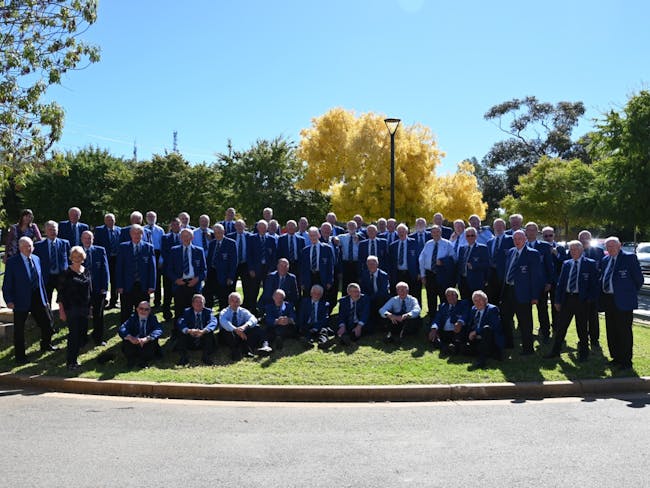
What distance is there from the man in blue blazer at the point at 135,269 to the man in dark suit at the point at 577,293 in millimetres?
7122

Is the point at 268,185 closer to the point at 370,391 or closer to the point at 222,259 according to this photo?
the point at 222,259

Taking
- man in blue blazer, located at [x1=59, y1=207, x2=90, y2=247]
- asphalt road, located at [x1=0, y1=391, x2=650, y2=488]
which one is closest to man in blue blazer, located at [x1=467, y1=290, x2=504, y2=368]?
asphalt road, located at [x1=0, y1=391, x2=650, y2=488]

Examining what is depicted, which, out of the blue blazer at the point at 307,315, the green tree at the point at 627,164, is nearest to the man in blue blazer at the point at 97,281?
the blue blazer at the point at 307,315

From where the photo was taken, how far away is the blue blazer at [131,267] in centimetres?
1037

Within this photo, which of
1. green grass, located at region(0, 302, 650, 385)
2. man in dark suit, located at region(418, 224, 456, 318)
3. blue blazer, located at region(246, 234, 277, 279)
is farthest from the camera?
blue blazer, located at region(246, 234, 277, 279)

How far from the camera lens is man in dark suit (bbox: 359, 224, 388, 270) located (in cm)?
1198

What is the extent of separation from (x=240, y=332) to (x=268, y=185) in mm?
29771

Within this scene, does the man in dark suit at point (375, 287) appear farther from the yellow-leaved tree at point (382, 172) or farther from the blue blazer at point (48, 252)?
the yellow-leaved tree at point (382, 172)

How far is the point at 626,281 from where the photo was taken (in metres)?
9.23

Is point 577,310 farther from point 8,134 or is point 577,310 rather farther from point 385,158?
point 385,158

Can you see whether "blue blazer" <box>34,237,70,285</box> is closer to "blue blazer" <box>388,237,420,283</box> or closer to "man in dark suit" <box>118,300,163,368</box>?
"man in dark suit" <box>118,300,163,368</box>

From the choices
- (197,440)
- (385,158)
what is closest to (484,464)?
(197,440)

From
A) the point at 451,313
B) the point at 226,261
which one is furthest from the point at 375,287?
the point at 226,261

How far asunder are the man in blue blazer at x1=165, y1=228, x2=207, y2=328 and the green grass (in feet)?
3.40
